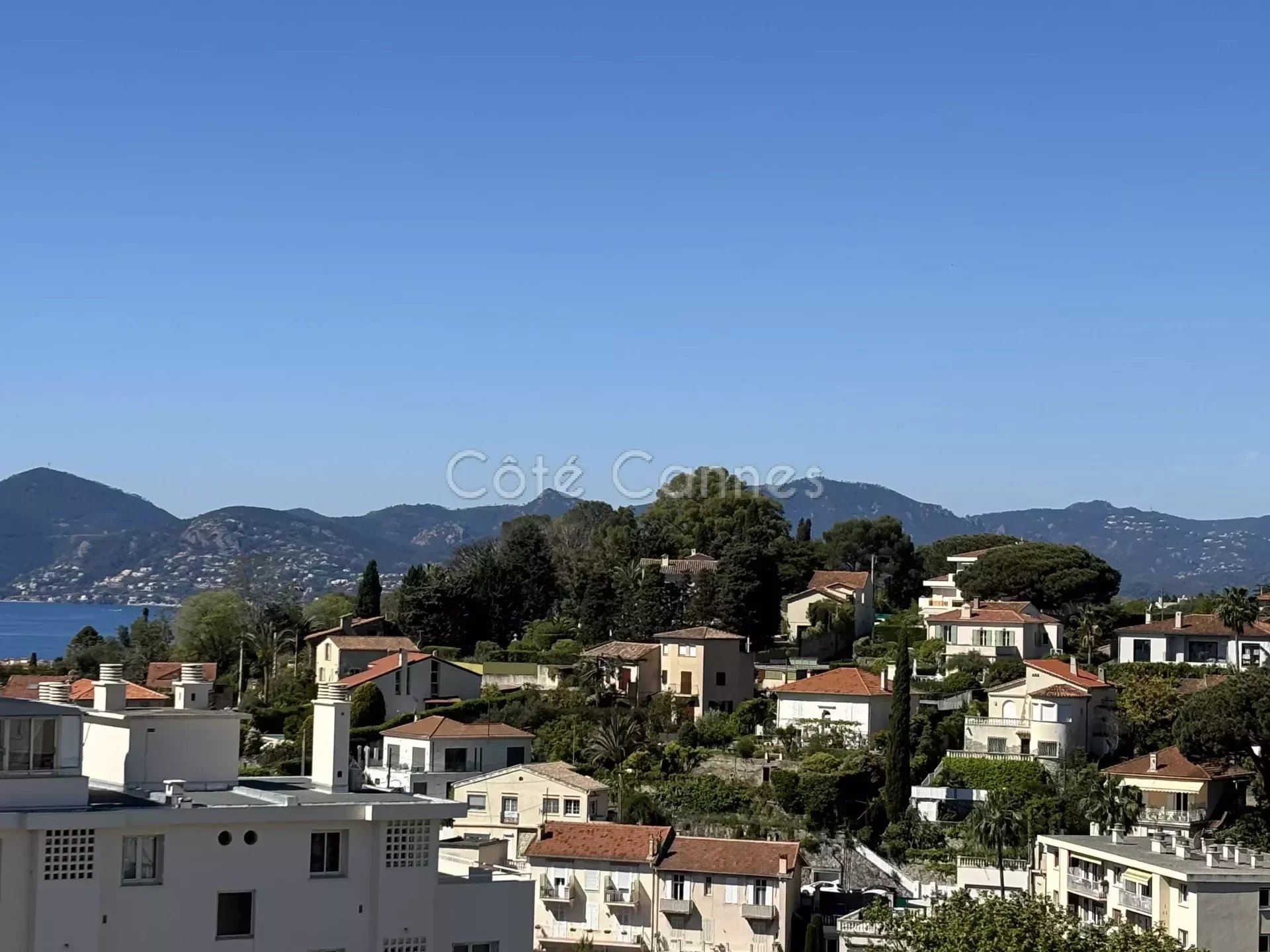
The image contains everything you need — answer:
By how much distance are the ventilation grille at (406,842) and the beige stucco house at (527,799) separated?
3886 centimetres

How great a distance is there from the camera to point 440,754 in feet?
217

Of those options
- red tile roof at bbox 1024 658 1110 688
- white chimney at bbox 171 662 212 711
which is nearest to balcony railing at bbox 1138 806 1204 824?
red tile roof at bbox 1024 658 1110 688

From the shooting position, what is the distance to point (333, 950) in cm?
2075

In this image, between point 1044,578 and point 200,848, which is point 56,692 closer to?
point 200,848

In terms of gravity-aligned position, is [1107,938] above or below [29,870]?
below

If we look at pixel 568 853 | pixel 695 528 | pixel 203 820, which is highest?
pixel 695 528

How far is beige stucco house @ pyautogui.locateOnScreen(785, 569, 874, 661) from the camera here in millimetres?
83062

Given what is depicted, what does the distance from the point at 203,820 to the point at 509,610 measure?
238 feet

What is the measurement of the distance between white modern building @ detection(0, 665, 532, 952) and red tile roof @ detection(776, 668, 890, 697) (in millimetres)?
44711

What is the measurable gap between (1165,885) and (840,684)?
64.1 feet

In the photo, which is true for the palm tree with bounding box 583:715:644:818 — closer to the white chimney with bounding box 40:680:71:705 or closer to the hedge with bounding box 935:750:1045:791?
the hedge with bounding box 935:750:1045:791

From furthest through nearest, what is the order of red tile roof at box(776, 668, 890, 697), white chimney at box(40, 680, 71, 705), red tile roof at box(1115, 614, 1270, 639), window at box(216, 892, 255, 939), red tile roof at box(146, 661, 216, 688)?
red tile roof at box(146, 661, 216, 688) → red tile roof at box(1115, 614, 1270, 639) → red tile roof at box(776, 668, 890, 697) → white chimney at box(40, 680, 71, 705) → window at box(216, 892, 255, 939)

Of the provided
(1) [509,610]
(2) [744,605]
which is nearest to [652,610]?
(2) [744,605]

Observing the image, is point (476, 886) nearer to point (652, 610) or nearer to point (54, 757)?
point (54, 757)
